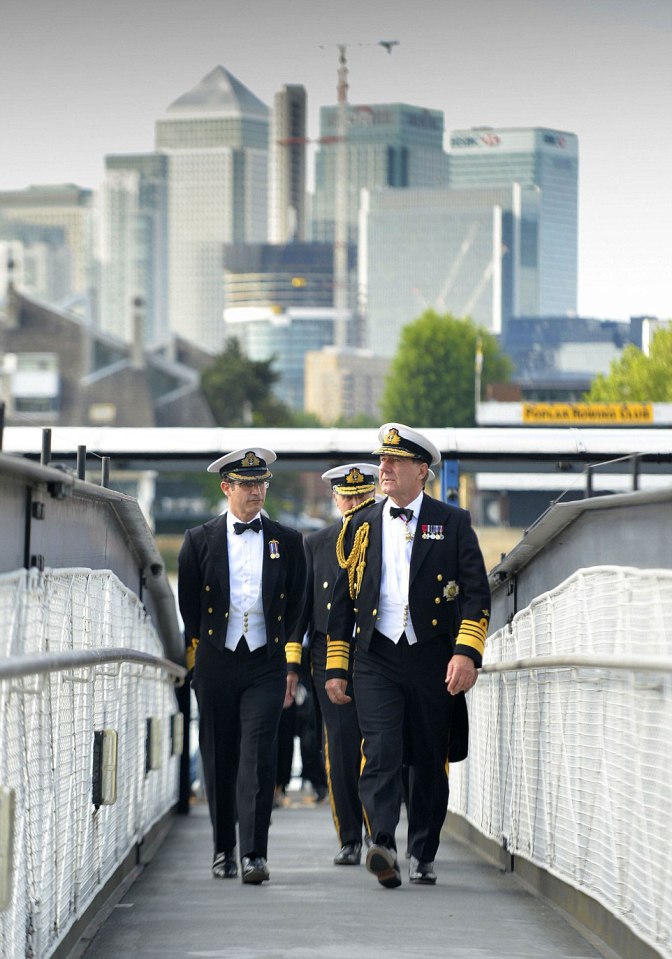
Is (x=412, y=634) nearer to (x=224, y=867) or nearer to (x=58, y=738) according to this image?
(x=224, y=867)

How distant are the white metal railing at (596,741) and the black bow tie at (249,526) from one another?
1323 millimetres

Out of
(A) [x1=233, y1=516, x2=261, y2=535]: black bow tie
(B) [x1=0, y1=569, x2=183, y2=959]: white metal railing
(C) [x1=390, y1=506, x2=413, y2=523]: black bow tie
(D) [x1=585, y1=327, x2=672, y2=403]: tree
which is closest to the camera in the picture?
(B) [x1=0, y1=569, x2=183, y2=959]: white metal railing

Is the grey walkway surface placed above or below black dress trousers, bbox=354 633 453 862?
below

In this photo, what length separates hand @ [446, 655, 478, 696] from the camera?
772 centimetres

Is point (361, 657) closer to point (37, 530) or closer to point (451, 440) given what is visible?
point (37, 530)

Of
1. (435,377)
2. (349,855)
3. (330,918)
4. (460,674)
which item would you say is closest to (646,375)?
(435,377)

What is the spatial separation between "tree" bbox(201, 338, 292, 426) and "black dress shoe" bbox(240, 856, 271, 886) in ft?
346

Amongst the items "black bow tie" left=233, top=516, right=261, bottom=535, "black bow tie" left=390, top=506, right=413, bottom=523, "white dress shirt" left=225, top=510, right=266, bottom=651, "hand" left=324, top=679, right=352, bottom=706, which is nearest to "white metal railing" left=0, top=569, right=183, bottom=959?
"white dress shirt" left=225, top=510, right=266, bottom=651

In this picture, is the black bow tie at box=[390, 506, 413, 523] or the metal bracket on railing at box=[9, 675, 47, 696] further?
the black bow tie at box=[390, 506, 413, 523]

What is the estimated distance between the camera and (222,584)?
27.9 feet

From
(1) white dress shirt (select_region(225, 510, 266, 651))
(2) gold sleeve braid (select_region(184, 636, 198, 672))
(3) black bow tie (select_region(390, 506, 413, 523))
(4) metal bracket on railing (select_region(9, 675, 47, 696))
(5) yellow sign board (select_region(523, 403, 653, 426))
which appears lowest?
(4) metal bracket on railing (select_region(9, 675, 47, 696))

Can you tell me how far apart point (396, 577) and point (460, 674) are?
0.60 meters

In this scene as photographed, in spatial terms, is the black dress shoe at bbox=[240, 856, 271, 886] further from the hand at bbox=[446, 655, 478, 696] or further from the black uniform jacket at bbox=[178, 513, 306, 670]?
the hand at bbox=[446, 655, 478, 696]

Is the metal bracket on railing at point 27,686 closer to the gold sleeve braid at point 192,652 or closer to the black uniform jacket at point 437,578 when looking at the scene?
the black uniform jacket at point 437,578
